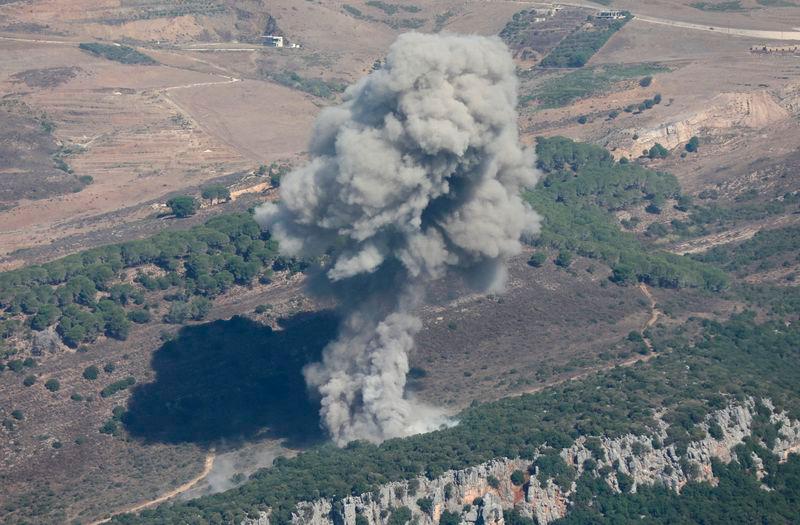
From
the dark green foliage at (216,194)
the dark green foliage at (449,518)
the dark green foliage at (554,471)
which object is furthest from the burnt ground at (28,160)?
the dark green foliage at (554,471)

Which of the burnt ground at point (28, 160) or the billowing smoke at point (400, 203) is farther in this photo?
the burnt ground at point (28, 160)

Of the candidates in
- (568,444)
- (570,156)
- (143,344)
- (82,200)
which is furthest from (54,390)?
(570,156)

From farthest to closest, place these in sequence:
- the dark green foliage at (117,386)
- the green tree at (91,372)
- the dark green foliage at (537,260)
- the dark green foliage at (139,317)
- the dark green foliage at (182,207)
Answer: the dark green foliage at (182,207) < the dark green foliage at (537,260) < the dark green foliage at (139,317) < the green tree at (91,372) < the dark green foliage at (117,386)

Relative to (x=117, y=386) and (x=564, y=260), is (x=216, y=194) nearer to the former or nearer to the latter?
(x=564, y=260)

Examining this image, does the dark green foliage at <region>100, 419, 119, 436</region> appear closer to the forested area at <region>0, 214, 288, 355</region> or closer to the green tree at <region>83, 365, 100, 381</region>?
the green tree at <region>83, 365, 100, 381</region>

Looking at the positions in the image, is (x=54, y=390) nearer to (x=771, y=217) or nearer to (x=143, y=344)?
(x=143, y=344)

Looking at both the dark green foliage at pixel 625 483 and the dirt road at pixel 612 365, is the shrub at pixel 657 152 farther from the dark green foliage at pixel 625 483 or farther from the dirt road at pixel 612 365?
the dark green foliage at pixel 625 483

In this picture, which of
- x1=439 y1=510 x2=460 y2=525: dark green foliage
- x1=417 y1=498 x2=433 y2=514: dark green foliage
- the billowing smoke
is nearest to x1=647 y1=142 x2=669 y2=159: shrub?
the billowing smoke
